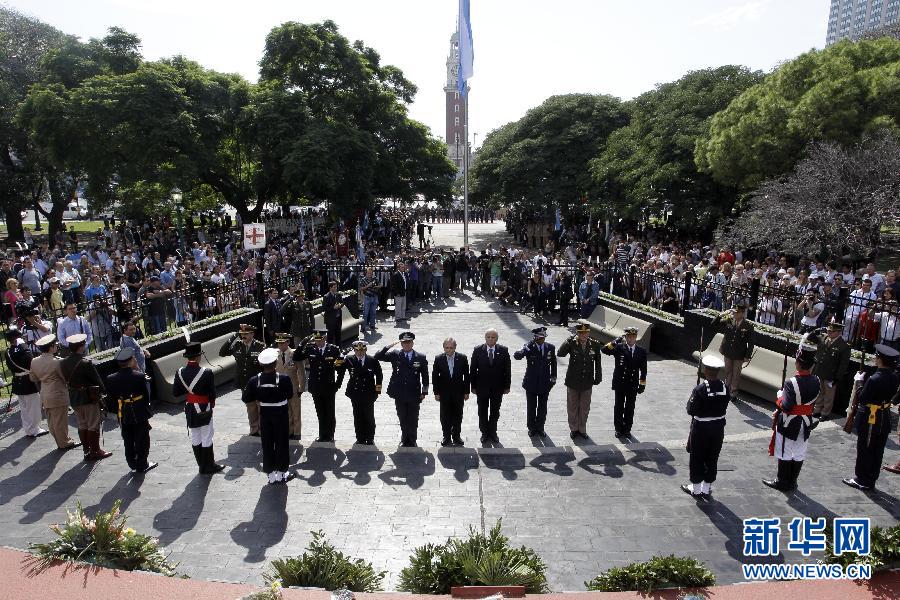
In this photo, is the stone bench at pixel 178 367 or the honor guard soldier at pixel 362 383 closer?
the honor guard soldier at pixel 362 383

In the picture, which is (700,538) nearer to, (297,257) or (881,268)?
(297,257)

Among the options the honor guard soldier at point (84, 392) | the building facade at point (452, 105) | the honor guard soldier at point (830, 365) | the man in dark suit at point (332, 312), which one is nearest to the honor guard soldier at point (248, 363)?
the honor guard soldier at point (84, 392)

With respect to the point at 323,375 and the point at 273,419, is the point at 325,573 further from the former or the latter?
the point at 323,375

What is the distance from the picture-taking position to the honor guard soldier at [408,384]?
8398 millimetres

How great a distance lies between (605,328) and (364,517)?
9.79 metres

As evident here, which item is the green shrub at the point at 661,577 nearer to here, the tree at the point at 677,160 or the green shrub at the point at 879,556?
the green shrub at the point at 879,556

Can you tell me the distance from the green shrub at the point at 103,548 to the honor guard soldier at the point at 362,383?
11.2 ft

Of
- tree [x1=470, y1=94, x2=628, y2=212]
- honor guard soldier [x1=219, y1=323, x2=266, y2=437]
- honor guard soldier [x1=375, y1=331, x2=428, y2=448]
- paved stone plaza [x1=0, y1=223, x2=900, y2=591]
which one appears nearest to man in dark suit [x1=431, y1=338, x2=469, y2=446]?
honor guard soldier [x1=375, y1=331, x2=428, y2=448]

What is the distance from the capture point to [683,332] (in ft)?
43.6

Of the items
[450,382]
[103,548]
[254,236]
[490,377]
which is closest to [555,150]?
[254,236]

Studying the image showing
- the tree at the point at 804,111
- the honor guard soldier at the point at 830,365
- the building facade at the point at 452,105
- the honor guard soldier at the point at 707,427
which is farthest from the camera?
the building facade at the point at 452,105

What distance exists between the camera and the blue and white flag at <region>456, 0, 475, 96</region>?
19.2 m

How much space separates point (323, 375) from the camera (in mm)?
8469

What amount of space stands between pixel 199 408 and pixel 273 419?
3.28 ft
